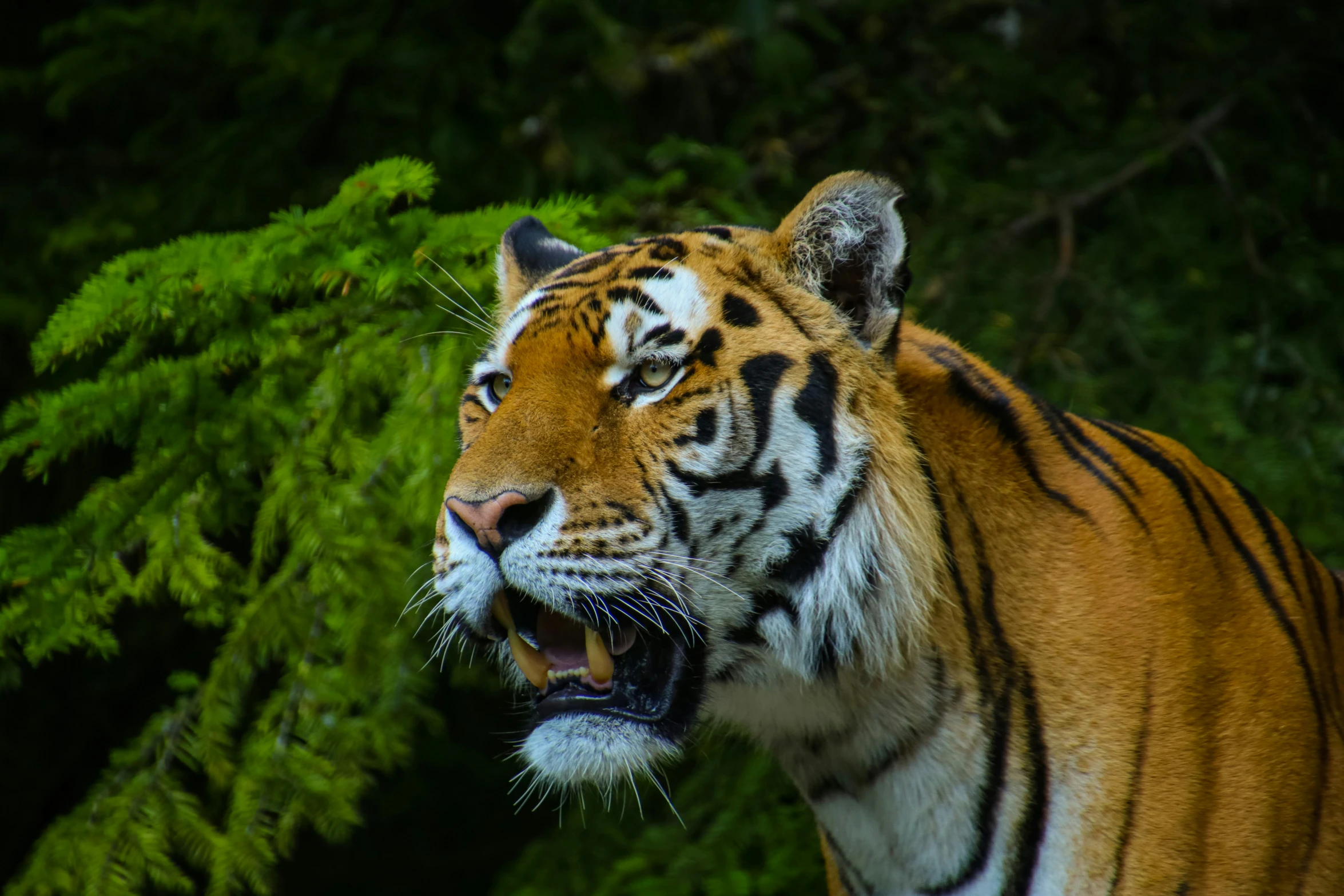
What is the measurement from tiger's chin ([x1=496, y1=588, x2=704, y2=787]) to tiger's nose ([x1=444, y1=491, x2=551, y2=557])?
104 millimetres

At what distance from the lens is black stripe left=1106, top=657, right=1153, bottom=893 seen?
160cm

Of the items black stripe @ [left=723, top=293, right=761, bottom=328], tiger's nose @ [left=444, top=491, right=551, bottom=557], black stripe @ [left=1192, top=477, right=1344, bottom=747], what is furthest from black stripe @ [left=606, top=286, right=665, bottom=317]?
black stripe @ [left=1192, top=477, right=1344, bottom=747]

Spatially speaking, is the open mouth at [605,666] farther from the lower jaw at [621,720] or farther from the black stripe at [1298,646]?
the black stripe at [1298,646]

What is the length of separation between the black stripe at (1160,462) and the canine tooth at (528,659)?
1092 millimetres

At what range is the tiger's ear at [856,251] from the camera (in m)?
1.72

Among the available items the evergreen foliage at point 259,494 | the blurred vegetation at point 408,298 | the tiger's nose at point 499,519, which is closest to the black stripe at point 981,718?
the tiger's nose at point 499,519

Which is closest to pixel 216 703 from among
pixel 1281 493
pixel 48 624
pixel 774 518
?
pixel 48 624

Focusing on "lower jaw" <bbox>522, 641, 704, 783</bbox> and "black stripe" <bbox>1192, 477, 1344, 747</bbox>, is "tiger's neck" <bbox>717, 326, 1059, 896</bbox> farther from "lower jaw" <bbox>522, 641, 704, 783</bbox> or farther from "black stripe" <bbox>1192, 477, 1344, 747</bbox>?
"black stripe" <bbox>1192, 477, 1344, 747</bbox>

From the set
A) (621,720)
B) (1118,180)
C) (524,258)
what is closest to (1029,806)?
(621,720)

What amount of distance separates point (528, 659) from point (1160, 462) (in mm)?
1156

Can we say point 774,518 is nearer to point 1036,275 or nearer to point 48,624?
point 48,624

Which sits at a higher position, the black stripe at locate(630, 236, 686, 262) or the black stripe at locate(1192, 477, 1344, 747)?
the black stripe at locate(630, 236, 686, 262)

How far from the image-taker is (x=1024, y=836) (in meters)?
1.67

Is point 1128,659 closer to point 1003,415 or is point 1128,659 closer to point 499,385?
point 1003,415
